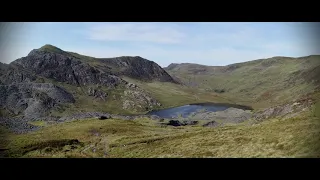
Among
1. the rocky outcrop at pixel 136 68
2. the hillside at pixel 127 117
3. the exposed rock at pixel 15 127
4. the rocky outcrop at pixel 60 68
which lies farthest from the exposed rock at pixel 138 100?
the exposed rock at pixel 15 127

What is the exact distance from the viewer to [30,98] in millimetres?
61531

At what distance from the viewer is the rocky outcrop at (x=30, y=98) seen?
5506 cm

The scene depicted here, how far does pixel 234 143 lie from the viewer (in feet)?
51.6

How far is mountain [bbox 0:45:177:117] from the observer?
61125mm

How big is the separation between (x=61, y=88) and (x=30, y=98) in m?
21.1

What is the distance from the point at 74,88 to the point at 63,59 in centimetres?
1432

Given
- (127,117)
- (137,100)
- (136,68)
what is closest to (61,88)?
(127,117)

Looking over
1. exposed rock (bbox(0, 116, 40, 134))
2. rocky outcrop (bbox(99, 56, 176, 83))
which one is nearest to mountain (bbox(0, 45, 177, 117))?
exposed rock (bbox(0, 116, 40, 134))

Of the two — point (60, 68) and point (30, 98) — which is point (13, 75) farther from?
point (60, 68)
